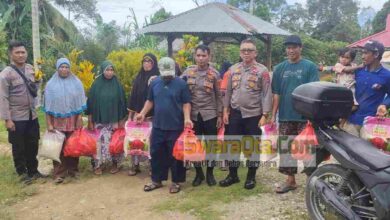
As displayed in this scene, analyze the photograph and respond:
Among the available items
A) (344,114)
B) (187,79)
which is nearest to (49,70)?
(187,79)

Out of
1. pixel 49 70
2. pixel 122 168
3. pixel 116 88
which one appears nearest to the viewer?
pixel 116 88

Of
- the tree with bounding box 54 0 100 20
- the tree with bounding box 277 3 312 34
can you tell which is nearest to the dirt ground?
the tree with bounding box 54 0 100 20

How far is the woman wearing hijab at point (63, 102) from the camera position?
184 inches

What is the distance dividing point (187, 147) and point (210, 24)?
29.7 ft

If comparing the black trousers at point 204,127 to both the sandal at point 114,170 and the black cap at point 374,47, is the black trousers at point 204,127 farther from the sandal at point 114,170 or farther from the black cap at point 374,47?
the black cap at point 374,47

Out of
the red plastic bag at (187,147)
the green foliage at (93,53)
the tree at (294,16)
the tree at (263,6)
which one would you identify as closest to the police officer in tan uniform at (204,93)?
the red plastic bag at (187,147)

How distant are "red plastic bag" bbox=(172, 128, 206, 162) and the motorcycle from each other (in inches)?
49.1

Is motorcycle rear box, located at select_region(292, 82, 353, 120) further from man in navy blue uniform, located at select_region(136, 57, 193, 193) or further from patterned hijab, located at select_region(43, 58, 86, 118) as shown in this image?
patterned hijab, located at select_region(43, 58, 86, 118)

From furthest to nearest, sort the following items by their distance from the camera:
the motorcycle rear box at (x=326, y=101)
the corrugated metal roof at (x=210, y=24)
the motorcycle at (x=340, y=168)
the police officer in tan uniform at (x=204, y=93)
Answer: the corrugated metal roof at (x=210, y=24) → the police officer in tan uniform at (x=204, y=93) → the motorcycle rear box at (x=326, y=101) → the motorcycle at (x=340, y=168)

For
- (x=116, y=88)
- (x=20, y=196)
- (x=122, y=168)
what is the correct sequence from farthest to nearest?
(x=122, y=168)
(x=116, y=88)
(x=20, y=196)

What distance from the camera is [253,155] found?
4.50 meters

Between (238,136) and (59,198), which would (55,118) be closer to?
(59,198)

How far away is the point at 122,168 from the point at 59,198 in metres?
1.14

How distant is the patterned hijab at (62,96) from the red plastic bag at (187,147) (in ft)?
4.67
